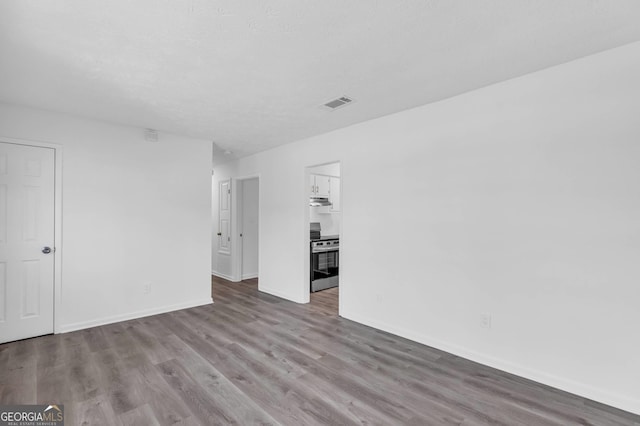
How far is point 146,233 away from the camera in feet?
13.8

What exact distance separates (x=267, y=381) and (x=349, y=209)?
7.36ft

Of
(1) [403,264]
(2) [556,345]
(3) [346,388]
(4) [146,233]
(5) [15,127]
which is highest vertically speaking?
(5) [15,127]

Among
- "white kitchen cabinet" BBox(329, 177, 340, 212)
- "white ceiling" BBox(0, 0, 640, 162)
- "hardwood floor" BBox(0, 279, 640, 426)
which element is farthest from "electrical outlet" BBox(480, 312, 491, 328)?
"white kitchen cabinet" BBox(329, 177, 340, 212)

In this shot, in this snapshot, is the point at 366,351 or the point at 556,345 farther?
the point at 366,351

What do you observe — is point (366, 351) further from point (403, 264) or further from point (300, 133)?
point (300, 133)

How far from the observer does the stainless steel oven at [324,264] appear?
5.35m

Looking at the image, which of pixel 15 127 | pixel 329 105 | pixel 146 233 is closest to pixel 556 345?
pixel 329 105

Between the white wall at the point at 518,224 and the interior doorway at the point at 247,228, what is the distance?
3043mm

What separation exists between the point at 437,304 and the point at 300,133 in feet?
9.30

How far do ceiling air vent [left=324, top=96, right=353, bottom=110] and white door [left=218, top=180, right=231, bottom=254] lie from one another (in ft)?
12.0

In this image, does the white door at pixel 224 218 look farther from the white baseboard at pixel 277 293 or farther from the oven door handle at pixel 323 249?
the oven door handle at pixel 323 249

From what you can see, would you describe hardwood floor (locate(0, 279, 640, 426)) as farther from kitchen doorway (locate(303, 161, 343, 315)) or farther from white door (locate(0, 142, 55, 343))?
kitchen doorway (locate(303, 161, 343, 315))

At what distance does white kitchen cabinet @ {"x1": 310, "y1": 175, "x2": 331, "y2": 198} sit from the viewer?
19.5ft

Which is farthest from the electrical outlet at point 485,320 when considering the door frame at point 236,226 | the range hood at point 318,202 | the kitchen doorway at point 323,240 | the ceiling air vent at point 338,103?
the door frame at point 236,226
